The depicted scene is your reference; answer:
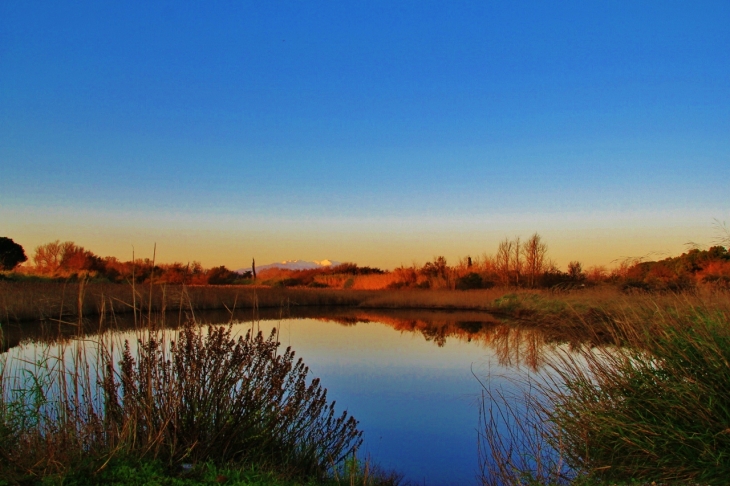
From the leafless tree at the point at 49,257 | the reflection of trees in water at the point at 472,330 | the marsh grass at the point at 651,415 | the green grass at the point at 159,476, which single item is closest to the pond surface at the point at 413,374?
the reflection of trees in water at the point at 472,330

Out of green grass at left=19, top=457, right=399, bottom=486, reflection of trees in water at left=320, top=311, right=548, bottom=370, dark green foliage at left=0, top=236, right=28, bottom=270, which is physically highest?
dark green foliage at left=0, top=236, right=28, bottom=270

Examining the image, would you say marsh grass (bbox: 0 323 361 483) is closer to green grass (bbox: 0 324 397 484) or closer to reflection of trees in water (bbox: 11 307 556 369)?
green grass (bbox: 0 324 397 484)

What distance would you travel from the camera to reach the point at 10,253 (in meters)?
31.8

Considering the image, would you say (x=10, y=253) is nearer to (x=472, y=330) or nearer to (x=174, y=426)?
(x=472, y=330)

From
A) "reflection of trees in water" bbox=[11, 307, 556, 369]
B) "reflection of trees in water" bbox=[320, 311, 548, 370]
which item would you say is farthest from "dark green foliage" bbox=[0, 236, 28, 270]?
"reflection of trees in water" bbox=[320, 311, 548, 370]

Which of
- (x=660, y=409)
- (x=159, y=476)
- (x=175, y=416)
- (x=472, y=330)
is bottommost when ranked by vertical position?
(x=472, y=330)

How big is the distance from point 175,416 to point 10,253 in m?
33.6

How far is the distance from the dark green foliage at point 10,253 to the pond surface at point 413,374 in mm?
19465

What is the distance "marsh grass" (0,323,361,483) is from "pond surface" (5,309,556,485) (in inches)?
21.6

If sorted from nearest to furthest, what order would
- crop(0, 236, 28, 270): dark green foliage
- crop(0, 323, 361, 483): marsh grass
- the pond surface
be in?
crop(0, 323, 361, 483): marsh grass, the pond surface, crop(0, 236, 28, 270): dark green foliage

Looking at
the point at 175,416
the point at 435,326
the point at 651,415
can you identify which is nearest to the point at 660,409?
the point at 651,415

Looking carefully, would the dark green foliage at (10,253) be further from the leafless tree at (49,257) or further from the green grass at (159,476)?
the green grass at (159,476)

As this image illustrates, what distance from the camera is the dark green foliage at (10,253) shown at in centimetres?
3088

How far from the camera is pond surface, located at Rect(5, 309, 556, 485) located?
5.80 meters
